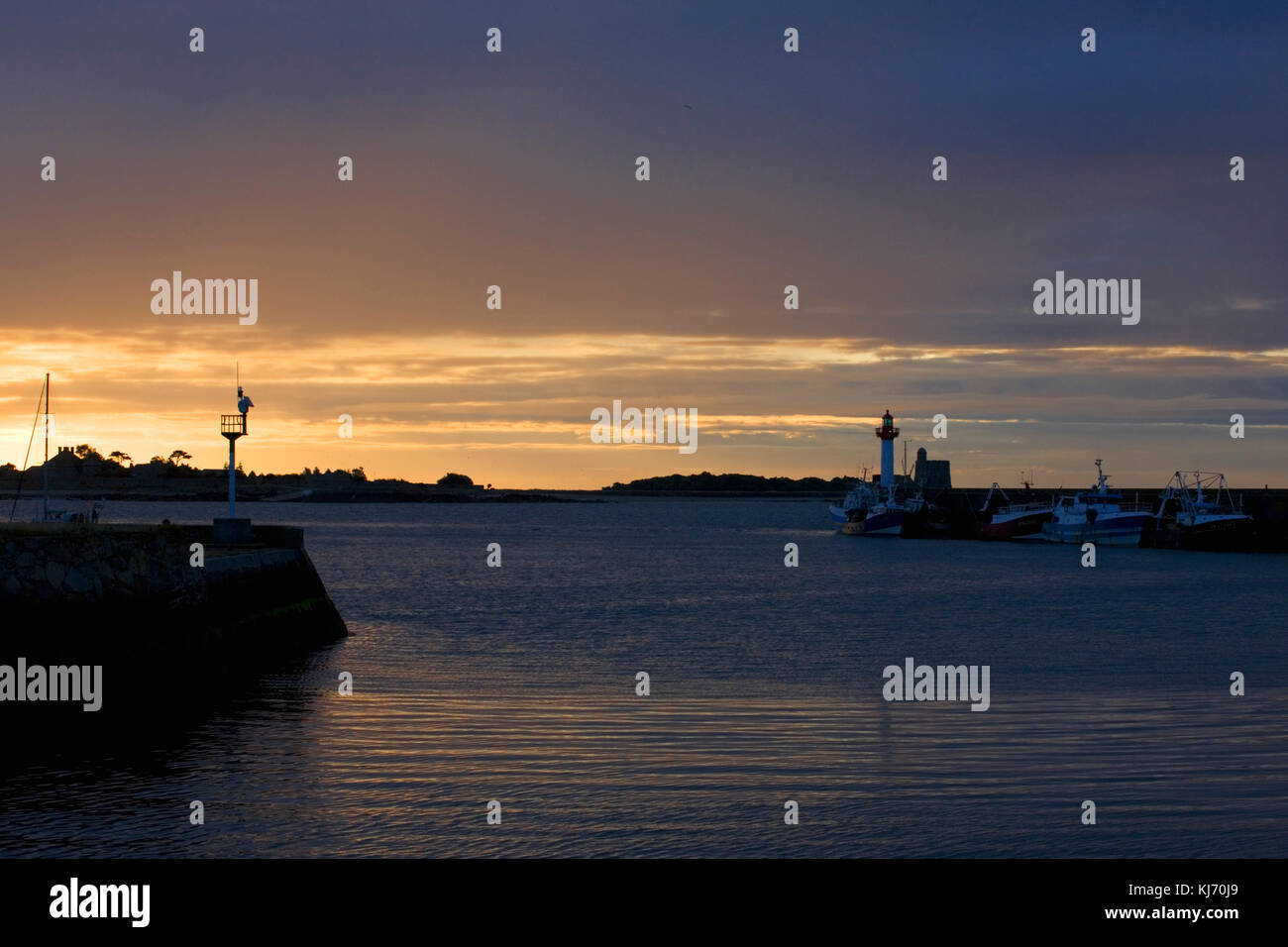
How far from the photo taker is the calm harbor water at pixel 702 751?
13.0 meters

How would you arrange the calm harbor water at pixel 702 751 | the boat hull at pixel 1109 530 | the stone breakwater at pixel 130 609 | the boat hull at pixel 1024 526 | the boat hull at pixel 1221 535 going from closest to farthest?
the calm harbor water at pixel 702 751
the stone breakwater at pixel 130 609
the boat hull at pixel 1221 535
the boat hull at pixel 1109 530
the boat hull at pixel 1024 526

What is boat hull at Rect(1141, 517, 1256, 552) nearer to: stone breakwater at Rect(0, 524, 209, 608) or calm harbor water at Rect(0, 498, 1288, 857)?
calm harbor water at Rect(0, 498, 1288, 857)

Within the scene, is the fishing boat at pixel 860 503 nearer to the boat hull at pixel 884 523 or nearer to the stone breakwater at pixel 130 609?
the boat hull at pixel 884 523

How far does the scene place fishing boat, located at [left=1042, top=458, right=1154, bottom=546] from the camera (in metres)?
105

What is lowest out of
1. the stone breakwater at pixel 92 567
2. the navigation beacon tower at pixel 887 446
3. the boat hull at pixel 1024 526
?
the boat hull at pixel 1024 526

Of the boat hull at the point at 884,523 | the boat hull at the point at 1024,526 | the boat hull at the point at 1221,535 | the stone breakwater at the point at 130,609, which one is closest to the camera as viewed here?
the stone breakwater at the point at 130,609

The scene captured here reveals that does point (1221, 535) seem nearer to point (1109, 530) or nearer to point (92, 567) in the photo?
point (1109, 530)

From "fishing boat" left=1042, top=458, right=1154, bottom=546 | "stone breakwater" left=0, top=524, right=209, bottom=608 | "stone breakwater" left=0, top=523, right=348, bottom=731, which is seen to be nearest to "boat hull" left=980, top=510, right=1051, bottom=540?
"fishing boat" left=1042, top=458, right=1154, bottom=546

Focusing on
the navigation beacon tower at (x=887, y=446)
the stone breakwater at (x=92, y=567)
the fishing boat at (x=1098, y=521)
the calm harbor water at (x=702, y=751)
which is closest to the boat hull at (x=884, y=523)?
the navigation beacon tower at (x=887, y=446)

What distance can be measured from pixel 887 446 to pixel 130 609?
115 meters

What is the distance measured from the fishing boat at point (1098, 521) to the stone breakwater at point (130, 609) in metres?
92.8
